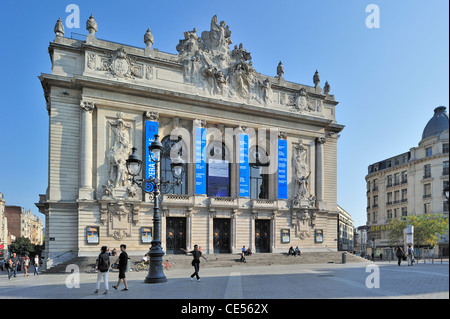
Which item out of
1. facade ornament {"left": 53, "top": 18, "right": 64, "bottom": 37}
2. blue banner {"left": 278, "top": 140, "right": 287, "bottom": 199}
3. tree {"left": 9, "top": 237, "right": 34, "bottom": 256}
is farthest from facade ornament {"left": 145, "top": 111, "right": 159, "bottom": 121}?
tree {"left": 9, "top": 237, "right": 34, "bottom": 256}

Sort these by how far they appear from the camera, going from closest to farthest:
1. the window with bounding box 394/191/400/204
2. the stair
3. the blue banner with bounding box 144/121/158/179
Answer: the stair
the blue banner with bounding box 144/121/158/179
the window with bounding box 394/191/400/204

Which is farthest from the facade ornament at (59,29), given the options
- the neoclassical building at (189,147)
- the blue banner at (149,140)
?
the blue banner at (149,140)

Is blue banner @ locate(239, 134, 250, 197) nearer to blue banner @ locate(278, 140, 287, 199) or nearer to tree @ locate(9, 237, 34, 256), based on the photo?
blue banner @ locate(278, 140, 287, 199)

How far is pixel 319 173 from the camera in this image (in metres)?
41.6

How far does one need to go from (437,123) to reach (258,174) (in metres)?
31.7

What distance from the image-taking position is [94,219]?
3073cm

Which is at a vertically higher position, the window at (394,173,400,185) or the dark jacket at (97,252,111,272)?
the window at (394,173,400,185)

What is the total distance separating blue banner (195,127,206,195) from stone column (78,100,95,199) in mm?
9202

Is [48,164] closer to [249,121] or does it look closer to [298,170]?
[249,121]

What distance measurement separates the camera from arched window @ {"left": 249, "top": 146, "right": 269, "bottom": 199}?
38625 millimetres

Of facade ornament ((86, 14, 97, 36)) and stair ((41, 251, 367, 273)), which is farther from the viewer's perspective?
facade ornament ((86, 14, 97, 36))

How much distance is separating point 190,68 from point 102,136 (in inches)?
422
